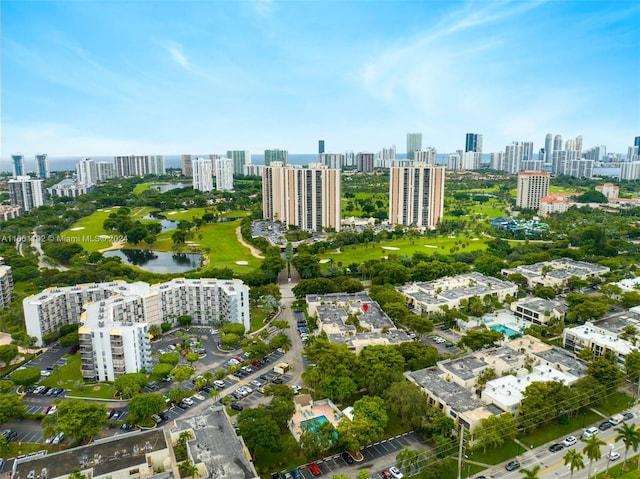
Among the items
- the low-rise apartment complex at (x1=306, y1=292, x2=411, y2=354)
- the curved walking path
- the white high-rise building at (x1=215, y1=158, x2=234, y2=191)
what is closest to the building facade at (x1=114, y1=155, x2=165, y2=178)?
the white high-rise building at (x1=215, y1=158, x2=234, y2=191)

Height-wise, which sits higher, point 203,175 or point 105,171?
point 105,171

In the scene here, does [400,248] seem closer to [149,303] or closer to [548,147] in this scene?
[149,303]

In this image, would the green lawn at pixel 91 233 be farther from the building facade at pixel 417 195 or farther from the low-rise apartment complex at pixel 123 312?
the building facade at pixel 417 195

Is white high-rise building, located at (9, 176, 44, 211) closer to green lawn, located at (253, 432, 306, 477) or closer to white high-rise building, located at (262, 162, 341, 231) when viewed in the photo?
white high-rise building, located at (262, 162, 341, 231)

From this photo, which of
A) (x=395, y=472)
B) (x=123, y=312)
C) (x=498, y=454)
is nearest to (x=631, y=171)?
(x=498, y=454)

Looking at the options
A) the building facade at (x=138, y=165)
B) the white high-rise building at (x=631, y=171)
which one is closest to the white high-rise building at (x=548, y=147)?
the white high-rise building at (x=631, y=171)

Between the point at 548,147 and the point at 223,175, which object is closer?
the point at 223,175

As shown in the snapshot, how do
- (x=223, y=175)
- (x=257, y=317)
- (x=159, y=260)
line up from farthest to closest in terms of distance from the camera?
(x=223, y=175), (x=159, y=260), (x=257, y=317)

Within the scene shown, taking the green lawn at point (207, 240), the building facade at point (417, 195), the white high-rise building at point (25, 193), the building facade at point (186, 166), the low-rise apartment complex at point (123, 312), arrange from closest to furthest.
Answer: the low-rise apartment complex at point (123, 312)
the green lawn at point (207, 240)
the building facade at point (417, 195)
the white high-rise building at point (25, 193)
the building facade at point (186, 166)
